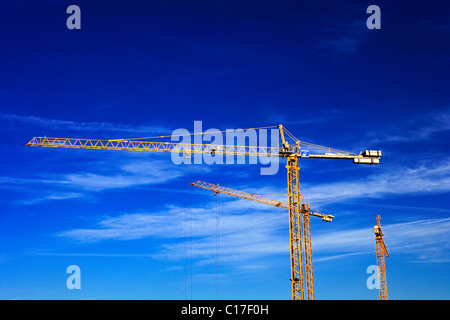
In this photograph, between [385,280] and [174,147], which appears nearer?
[174,147]

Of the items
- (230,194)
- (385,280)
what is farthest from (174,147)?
(385,280)

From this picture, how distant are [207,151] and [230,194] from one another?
25.9 metres
